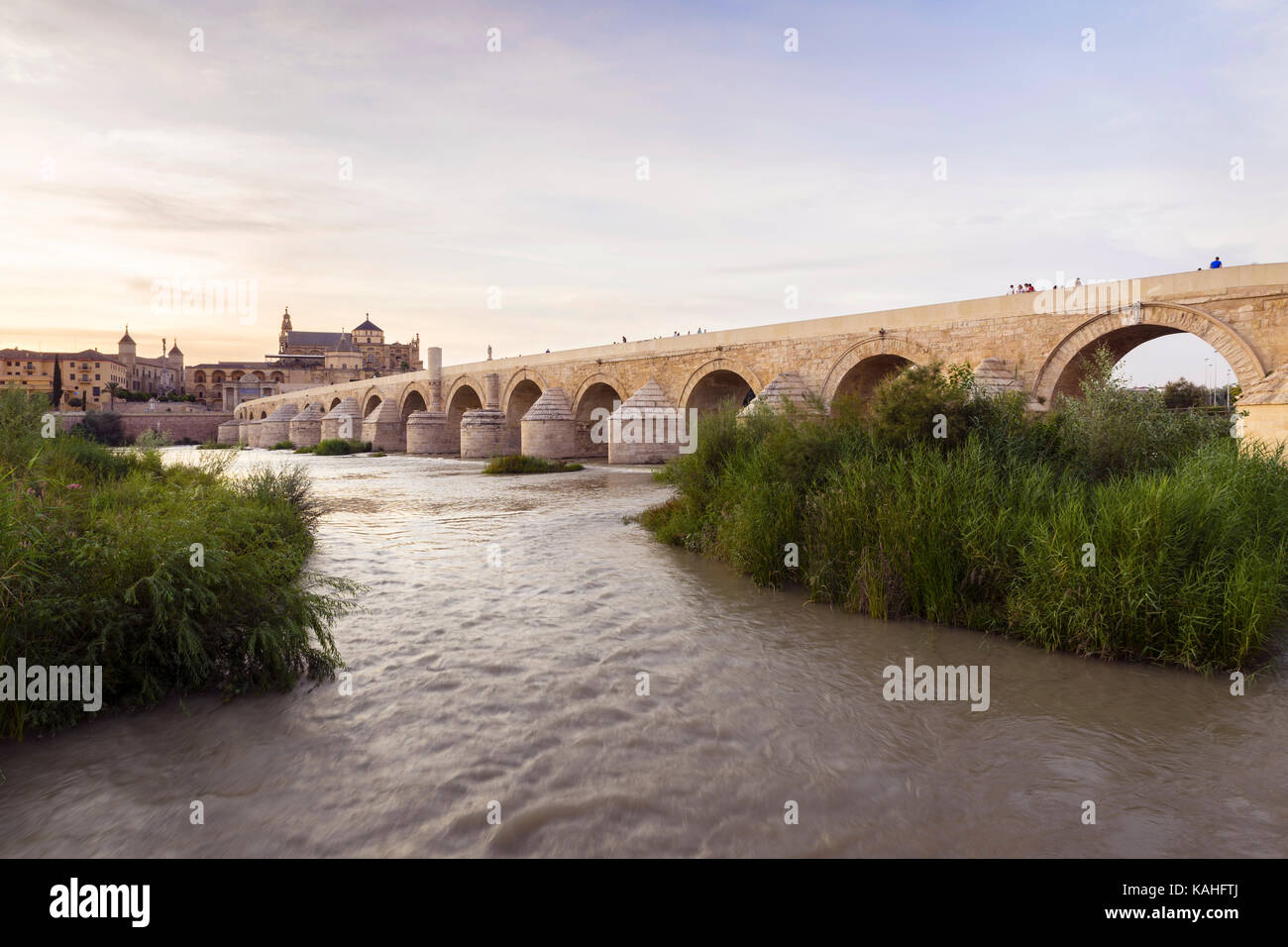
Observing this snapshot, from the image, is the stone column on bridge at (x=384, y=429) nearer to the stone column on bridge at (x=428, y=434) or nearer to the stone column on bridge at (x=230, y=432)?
the stone column on bridge at (x=428, y=434)

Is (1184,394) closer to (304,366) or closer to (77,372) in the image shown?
(304,366)

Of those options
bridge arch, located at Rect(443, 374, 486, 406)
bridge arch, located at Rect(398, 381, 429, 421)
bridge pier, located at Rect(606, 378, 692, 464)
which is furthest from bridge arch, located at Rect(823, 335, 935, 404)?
bridge arch, located at Rect(398, 381, 429, 421)

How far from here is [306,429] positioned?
135 ft

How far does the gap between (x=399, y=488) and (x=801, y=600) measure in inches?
440

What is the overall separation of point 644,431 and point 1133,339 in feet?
39.3

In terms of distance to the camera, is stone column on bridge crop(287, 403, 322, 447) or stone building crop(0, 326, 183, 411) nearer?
stone column on bridge crop(287, 403, 322, 447)

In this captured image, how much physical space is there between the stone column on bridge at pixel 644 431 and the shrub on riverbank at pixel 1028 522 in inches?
488

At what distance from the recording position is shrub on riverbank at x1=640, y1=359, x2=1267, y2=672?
3.80 m

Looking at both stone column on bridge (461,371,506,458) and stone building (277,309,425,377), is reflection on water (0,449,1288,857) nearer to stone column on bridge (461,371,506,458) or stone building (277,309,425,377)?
stone column on bridge (461,371,506,458)

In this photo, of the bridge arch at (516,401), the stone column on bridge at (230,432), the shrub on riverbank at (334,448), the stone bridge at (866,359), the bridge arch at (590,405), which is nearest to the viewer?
the stone bridge at (866,359)

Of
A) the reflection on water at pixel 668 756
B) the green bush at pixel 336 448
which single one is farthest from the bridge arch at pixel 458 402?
the reflection on water at pixel 668 756

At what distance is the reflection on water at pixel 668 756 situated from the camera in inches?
87.0

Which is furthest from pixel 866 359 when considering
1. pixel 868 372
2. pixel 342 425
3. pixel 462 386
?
pixel 342 425

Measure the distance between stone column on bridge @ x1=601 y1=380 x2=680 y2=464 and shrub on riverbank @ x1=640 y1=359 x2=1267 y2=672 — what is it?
12.4 meters
